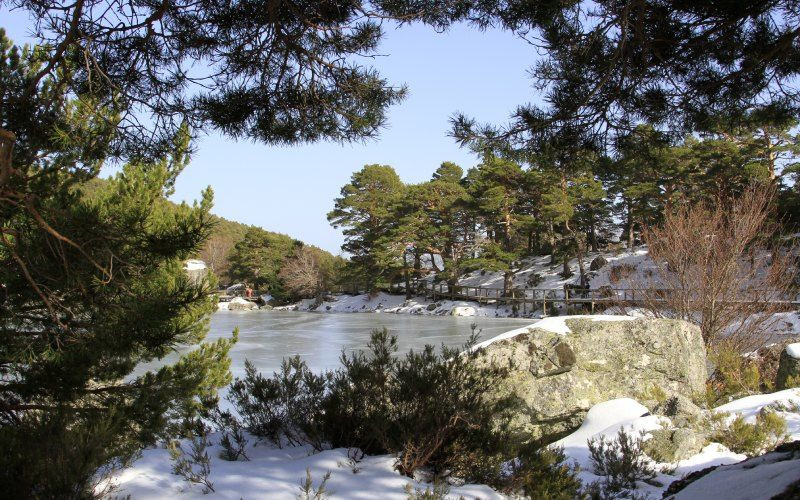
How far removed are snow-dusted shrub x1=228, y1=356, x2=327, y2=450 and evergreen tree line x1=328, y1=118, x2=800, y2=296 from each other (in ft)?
45.8

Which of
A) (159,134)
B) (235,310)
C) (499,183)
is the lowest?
(235,310)

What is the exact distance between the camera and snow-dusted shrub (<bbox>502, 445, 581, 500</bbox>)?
2.60 meters

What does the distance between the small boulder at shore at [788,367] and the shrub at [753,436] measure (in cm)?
247

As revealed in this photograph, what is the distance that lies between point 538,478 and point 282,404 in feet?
4.96

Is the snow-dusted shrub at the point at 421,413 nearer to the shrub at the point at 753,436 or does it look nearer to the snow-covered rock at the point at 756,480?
Answer: the snow-covered rock at the point at 756,480

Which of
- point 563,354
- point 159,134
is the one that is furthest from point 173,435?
point 563,354

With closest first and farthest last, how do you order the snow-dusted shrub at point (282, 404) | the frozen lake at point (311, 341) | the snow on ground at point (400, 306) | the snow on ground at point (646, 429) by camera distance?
the snow-dusted shrub at point (282, 404), the snow on ground at point (646, 429), the frozen lake at point (311, 341), the snow on ground at point (400, 306)

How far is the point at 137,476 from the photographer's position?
269 cm

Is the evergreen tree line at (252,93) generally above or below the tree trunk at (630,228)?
below

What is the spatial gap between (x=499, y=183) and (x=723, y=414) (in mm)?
23256

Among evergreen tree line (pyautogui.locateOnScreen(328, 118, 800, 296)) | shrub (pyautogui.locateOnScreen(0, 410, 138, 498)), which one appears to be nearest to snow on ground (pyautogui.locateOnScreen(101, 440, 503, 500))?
shrub (pyautogui.locateOnScreen(0, 410, 138, 498))

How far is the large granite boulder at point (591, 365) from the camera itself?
5.44 m

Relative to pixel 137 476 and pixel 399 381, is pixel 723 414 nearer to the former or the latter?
pixel 399 381

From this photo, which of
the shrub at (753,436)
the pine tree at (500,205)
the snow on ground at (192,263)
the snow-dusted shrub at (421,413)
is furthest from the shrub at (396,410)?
the pine tree at (500,205)
